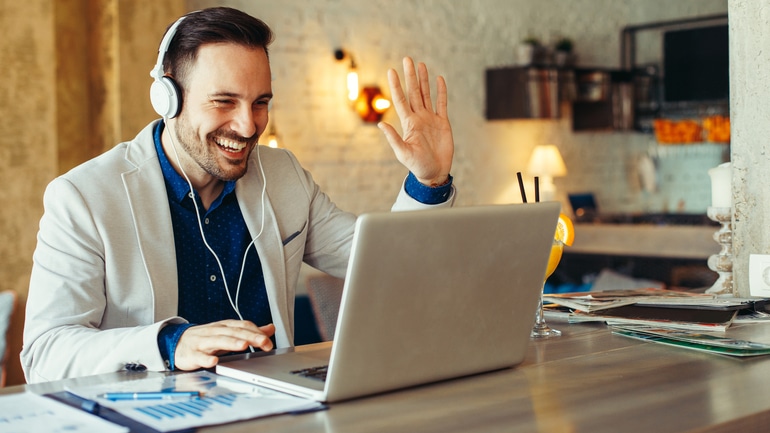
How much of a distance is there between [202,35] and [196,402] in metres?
1.11

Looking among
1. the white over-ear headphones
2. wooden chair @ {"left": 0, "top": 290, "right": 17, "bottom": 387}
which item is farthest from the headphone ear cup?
wooden chair @ {"left": 0, "top": 290, "right": 17, "bottom": 387}

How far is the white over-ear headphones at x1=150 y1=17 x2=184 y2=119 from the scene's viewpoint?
217 cm

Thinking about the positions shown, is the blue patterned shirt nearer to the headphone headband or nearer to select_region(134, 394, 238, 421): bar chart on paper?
the headphone headband

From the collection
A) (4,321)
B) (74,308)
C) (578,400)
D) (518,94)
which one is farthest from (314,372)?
(518,94)

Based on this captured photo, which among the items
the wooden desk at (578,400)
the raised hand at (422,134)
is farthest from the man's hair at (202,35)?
the wooden desk at (578,400)

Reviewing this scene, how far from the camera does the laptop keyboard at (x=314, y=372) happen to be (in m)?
1.43

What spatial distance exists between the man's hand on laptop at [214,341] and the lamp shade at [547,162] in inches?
245

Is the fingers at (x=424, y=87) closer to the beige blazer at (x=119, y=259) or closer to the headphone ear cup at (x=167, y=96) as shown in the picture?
the beige blazer at (x=119, y=259)

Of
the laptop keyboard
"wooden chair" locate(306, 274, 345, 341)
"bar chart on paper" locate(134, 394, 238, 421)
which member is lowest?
"wooden chair" locate(306, 274, 345, 341)

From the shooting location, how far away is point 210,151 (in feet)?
7.15

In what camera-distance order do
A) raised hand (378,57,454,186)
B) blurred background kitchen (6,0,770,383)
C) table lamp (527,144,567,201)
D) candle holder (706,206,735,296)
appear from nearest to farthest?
raised hand (378,57,454,186) < candle holder (706,206,735,296) < blurred background kitchen (6,0,770,383) < table lamp (527,144,567,201)

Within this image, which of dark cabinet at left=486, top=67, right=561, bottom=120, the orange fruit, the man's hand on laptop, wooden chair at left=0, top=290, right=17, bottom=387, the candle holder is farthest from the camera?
dark cabinet at left=486, top=67, right=561, bottom=120

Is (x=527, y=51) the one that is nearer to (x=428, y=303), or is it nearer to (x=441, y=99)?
(x=441, y=99)

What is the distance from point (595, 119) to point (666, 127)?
727mm
